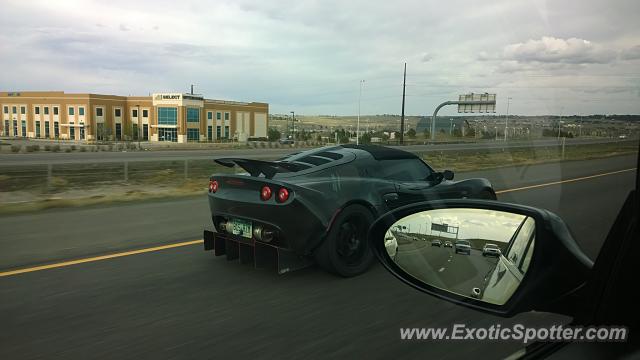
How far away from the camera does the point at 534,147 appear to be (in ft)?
9.51

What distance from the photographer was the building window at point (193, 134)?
259 feet

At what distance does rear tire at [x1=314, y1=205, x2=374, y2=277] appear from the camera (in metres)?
4.96

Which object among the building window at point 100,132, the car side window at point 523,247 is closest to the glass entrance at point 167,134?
the building window at point 100,132

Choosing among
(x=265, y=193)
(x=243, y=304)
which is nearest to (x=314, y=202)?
(x=265, y=193)

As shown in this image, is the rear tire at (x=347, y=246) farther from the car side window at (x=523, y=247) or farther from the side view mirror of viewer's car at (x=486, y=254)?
the car side window at (x=523, y=247)

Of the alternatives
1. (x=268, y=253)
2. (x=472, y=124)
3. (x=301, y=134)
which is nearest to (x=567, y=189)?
(x=472, y=124)

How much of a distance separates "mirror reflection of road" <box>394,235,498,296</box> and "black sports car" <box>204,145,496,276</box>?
2.24 metres

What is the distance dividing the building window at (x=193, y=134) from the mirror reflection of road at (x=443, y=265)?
79115mm

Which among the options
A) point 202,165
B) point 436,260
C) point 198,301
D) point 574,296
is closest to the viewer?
point 574,296

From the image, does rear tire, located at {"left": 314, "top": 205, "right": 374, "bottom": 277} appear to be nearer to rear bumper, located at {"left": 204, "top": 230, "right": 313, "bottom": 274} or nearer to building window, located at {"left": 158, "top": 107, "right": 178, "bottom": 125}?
rear bumper, located at {"left": 204, "top": 230, "right": 313, "bottom": 274}

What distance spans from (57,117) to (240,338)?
92579mm

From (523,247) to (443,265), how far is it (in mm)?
469

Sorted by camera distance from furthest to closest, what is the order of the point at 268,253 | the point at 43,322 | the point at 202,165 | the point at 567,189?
the point at 202,165
the point at 268,253
the point at 43,322
the point at 567,189

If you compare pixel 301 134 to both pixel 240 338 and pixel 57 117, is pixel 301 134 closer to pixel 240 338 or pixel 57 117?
pixel 240 338
